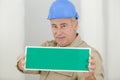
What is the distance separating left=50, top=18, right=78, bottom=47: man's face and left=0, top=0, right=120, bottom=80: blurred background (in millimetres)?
297

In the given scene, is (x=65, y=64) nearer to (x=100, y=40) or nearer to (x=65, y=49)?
(x=65, y=49)

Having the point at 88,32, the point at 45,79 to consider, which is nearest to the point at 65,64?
the point at 45,79

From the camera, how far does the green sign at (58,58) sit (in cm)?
95

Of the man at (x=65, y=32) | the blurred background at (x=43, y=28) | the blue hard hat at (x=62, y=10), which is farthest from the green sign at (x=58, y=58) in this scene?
the blurred background at (x=43, y=28)

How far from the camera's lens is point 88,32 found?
1379 millimetres

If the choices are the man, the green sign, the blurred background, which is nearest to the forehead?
the man

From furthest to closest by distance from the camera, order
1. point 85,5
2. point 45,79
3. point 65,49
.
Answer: point 85,5 → point 45,79 → point 65,49

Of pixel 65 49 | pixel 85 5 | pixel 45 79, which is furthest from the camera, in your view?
pixel 85 5
